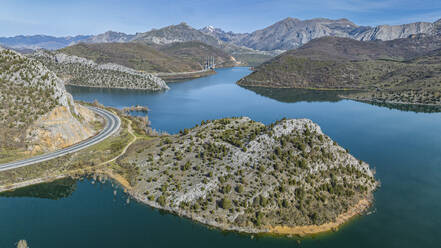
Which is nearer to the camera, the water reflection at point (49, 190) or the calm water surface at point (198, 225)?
the calm water surface at point (198, 225)

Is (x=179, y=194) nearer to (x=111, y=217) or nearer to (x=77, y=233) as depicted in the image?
(x=111, y=217)

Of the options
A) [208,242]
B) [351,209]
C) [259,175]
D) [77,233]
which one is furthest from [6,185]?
[351,209]

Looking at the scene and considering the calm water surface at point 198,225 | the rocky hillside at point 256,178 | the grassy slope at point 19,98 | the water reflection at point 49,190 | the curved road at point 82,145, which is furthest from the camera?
the grassy slope at point 19,98

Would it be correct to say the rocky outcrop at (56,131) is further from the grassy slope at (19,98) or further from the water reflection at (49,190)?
the water reflection at (49,190)

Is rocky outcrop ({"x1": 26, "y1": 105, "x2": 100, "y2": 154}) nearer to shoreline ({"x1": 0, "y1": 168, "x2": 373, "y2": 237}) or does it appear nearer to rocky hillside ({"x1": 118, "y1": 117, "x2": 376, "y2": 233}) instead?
shoreline ({"x1": 0, "y1": 168, "x2": 373, "y2": 237})

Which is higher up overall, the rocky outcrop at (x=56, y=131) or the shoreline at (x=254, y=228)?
the rocky outcrop at (x=56, y=131)

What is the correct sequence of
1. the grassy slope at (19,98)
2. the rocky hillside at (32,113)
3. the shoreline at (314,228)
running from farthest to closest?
the rocky hillside at (32,113)
the grassy slope at (19,98)
the shoreline at (314,228)

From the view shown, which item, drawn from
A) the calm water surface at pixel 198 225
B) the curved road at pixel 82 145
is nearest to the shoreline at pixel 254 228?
the calm water surface at pixel 198 225

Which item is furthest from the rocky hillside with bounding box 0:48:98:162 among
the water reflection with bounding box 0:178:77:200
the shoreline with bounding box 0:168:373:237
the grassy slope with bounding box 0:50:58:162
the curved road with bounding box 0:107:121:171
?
the water reflection with bounding box 0:178:77:200
